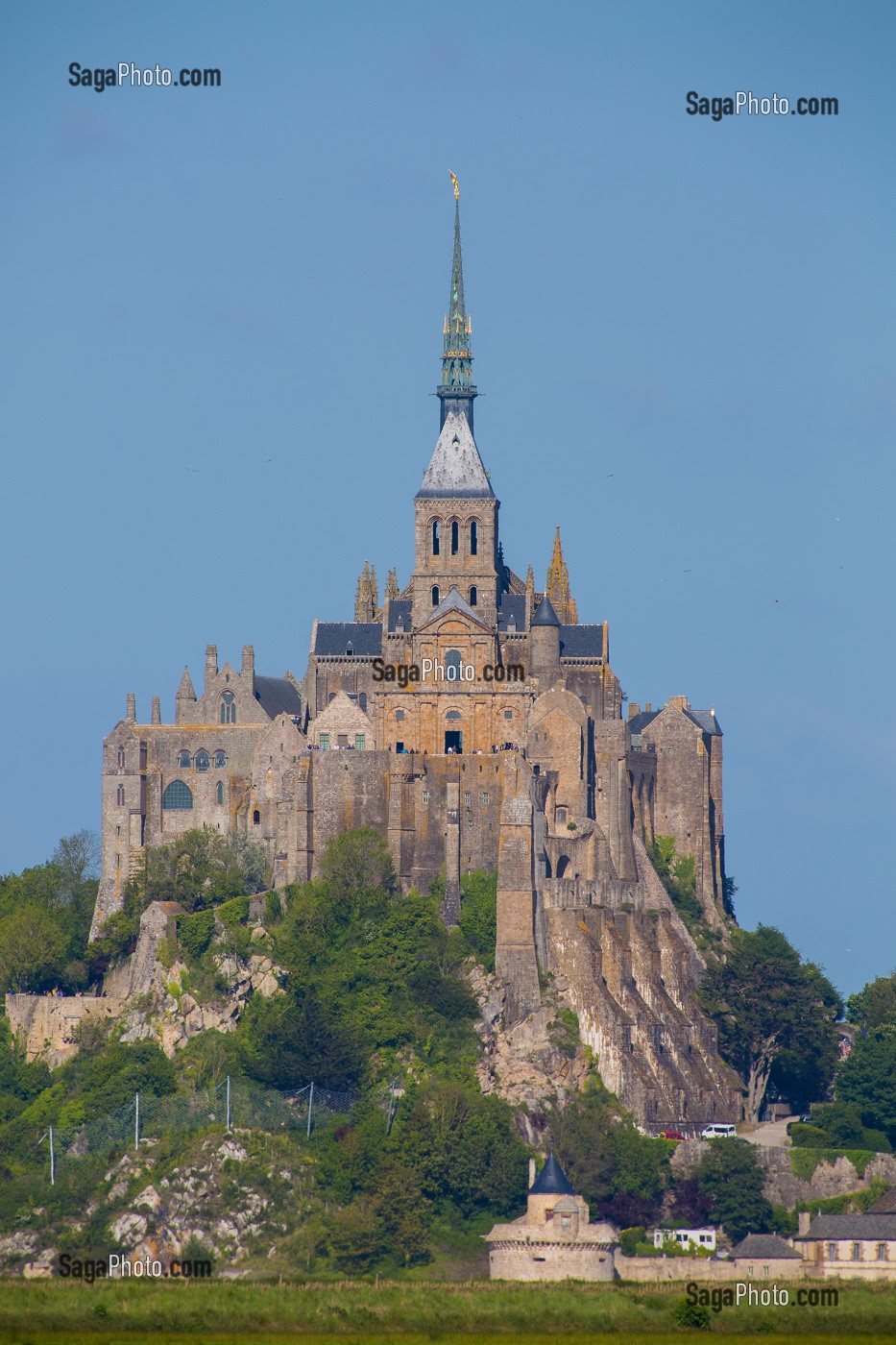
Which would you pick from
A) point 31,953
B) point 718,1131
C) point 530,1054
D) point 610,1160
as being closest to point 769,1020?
point 718,1131

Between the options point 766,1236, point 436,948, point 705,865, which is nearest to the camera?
point 766,1236

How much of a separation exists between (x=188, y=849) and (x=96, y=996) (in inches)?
272

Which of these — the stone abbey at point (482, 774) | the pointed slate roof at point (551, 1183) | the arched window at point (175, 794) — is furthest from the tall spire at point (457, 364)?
the pointed slate roof at point (551, 1183)

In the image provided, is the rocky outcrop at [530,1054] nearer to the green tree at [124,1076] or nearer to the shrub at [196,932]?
the shrub at [196,932]

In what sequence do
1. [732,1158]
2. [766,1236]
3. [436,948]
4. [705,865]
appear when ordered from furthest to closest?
[705,865]
[436,948]
[732,1158]
[766,1236]

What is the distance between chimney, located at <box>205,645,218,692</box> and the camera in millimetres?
141125

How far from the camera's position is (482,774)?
13338 cm

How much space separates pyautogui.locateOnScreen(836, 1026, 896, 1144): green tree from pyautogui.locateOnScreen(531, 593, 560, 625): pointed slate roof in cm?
2186

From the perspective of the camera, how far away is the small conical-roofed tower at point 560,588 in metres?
146

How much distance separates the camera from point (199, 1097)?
126 metres

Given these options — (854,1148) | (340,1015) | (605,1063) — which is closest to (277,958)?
(340,1015)

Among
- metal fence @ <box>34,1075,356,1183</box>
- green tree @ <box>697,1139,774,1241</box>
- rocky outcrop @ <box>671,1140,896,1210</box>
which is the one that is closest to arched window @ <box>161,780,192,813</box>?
metal fence @ <box>34,1075,356,1183</box>

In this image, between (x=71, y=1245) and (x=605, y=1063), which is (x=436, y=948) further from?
(x=71, y=1245)

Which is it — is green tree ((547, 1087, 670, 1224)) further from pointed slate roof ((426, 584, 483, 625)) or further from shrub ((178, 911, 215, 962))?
pointed slate roof ((426, 584, 483, 625))
